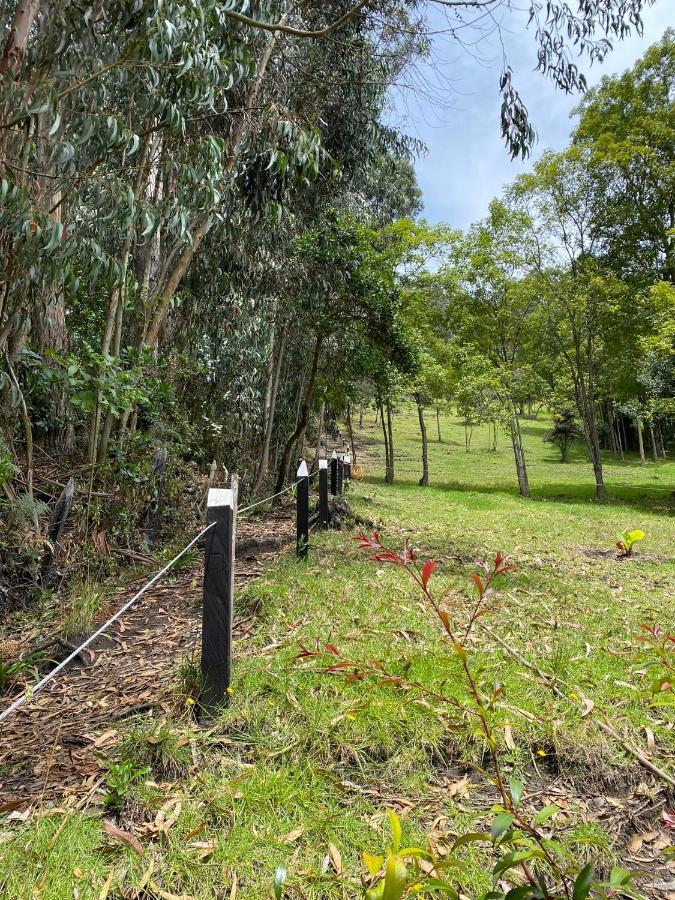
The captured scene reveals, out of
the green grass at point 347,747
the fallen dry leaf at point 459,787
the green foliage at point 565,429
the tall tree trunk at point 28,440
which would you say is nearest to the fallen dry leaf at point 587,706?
the green grass at point 347,747

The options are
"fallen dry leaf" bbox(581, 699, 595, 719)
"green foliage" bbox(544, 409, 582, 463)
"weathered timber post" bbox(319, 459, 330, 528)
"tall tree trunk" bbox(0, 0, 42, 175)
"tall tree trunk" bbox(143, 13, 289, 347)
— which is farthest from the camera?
"green foliage" bbox(544, 409, 582, 463)

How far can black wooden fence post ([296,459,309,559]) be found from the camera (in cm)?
532

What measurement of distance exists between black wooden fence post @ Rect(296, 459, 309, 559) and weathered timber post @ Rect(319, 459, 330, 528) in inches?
28.1

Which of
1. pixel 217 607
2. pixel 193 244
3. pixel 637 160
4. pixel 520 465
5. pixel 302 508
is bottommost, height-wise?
pixel 520 465

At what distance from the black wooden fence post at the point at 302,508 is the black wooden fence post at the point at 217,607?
2.51 m

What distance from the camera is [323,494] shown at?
264 inches

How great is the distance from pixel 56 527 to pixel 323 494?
2956 mm

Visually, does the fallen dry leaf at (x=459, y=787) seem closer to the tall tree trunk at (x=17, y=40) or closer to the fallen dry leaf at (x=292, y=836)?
the fallen dry leaf at (x=292, y=836)

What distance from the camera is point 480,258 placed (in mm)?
17062

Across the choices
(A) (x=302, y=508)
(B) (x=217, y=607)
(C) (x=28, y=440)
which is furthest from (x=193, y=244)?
(B) (x=217, y=607)

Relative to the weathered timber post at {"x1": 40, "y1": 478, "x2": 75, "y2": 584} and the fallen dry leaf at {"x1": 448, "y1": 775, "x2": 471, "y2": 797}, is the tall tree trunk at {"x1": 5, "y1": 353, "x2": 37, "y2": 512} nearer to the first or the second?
the weathered timber post at {"x1": 40, "y1": 478, "x2": 75, "y2": 584}

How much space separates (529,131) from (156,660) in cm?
561

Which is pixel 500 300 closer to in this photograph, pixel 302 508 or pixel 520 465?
pixel 520 465

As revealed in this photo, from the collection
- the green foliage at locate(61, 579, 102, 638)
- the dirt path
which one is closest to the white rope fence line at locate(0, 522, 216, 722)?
the dirt path
